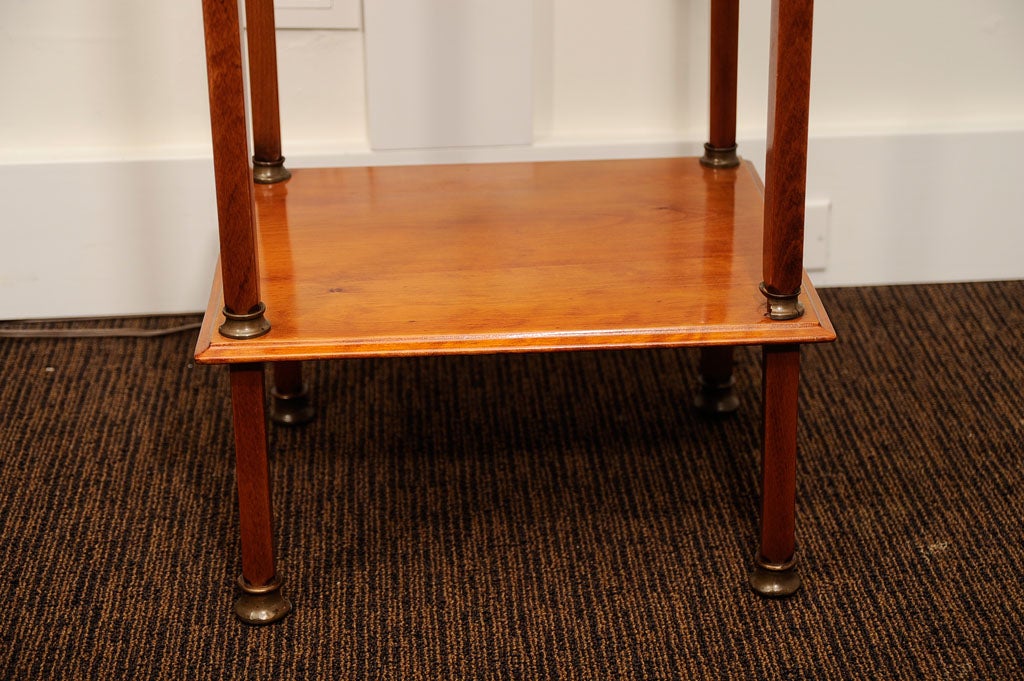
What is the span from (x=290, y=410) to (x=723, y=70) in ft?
1.83

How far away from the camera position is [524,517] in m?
1.13

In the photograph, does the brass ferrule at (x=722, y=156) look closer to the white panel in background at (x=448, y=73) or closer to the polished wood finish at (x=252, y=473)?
the white panel in background at (x=448, y=73)

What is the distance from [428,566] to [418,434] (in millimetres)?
220

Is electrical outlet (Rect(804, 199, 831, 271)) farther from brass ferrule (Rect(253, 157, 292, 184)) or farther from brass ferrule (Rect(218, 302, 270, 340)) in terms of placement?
brass ferrule (Rect(218, 302, 270, 340))

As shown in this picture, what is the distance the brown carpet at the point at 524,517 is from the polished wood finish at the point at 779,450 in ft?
0.18

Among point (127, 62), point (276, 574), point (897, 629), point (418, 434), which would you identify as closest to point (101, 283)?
point (127, 62)

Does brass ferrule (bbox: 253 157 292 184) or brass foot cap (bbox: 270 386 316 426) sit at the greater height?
brass ferrule (bbox: 253 157 292 184)

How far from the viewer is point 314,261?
3.43 feet

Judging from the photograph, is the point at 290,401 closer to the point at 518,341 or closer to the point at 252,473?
the point at 252,473

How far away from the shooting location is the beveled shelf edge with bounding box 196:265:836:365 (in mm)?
914

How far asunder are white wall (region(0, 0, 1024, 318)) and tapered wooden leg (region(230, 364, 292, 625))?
57 centimetres

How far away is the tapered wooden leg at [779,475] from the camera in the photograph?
3.14ft

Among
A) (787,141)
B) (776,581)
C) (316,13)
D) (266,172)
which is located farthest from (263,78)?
(776,581)

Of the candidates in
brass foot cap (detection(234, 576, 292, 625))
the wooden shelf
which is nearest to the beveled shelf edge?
the wooden shelf
